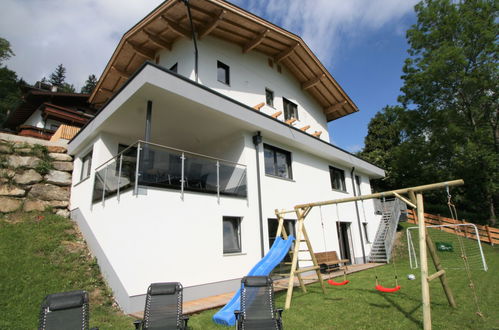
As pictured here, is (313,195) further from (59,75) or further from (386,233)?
(59,75)

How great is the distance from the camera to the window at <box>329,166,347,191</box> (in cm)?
1512

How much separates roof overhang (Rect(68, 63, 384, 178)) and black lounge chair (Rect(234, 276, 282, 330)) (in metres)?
5.38

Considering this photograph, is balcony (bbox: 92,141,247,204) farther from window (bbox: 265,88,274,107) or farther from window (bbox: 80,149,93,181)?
window (bbox: 265,88,274,107)

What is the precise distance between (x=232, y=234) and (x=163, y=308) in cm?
440

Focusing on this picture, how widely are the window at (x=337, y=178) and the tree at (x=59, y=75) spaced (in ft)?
202

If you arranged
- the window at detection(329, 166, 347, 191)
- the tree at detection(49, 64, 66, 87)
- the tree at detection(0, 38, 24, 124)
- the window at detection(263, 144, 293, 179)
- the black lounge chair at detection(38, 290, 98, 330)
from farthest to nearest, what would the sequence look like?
the tree at detection(49, 64, 66, 87) → the tree at detection(0, 38, 24, 124) → the window at detection(329, 166, 347, 191) → the window at detection(263, 144, 293, 179) → the black lounge chair at detection(38, 290, 98, 330)

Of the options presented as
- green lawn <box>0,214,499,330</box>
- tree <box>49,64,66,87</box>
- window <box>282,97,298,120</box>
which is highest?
tree <box>49,64,66,87</box>

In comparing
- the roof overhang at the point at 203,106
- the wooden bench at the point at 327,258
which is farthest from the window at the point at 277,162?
the wooden bench at the point at 327,258

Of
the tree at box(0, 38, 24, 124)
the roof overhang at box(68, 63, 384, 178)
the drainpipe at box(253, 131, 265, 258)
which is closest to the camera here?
the roof overhang at box(68, 63, 384, 178)

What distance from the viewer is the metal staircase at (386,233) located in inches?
603

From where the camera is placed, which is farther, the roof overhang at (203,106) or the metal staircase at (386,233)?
the metal staircase at (386,233)

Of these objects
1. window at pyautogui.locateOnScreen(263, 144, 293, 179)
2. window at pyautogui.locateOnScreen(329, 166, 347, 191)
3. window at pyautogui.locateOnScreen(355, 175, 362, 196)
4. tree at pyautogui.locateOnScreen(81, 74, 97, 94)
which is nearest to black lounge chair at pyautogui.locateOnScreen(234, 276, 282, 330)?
window at pyautogui.locateOnScreen(263, 144, 293, 179)

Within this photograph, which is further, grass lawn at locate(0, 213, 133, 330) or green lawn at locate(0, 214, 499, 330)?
grass lawn at locate(0, 213, 133, 330)

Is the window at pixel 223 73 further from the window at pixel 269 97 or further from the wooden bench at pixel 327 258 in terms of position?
the wooden bench at pixel 327 258
